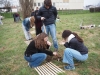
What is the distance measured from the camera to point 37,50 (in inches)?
183

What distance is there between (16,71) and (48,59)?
105 centimetres

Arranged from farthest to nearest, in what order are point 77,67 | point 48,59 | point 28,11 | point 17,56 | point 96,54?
point 28,11
point 17,56
point 96,54
point 48,59
point 77,67

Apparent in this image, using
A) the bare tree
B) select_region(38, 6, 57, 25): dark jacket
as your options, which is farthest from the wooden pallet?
the bare tree

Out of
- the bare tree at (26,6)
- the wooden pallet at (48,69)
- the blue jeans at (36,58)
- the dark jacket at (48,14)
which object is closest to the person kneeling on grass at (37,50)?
the blue jeans at (36,58)

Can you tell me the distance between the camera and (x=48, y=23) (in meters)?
5.66

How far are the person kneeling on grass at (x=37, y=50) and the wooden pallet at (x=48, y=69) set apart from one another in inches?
8.1

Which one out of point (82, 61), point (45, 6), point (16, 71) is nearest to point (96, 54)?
point (82, 61)

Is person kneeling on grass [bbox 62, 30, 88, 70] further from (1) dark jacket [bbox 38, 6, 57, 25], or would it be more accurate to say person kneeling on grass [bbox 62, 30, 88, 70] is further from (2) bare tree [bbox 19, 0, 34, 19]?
(2) bare tree [bbox 19, 0, 34, 19]

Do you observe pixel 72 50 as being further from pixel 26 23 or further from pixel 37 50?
pixel 26 23

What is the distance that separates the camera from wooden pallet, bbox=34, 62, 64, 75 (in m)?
4.32

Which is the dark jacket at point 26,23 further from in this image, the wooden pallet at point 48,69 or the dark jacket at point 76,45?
the dark jacket at point 76,45

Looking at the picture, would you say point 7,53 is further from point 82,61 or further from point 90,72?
point 90,72

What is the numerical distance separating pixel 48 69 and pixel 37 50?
0.60 metres

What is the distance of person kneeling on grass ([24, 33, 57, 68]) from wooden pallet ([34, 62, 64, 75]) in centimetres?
21
